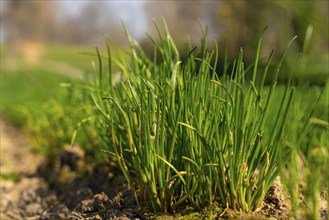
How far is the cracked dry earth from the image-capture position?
178 cm

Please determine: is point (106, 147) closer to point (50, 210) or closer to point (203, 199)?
point (50, 210)

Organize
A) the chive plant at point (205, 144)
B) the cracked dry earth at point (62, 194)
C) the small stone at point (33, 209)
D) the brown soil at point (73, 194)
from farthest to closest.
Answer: the small stone at point (33, 209) → the cracked dry earth at point (62, 194) → the brown soil at point (73, 194) → the chive plant at point (205, 144)

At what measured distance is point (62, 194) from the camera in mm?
2648

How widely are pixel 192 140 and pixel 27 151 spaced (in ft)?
9.92

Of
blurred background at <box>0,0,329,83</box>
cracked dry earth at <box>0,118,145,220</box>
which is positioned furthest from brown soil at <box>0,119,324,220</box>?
blurred background at <box>0,0,329,83</box>

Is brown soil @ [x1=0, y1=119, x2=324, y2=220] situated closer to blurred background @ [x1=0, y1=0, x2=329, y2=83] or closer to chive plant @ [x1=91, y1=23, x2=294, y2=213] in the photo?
chive plant @ [x1=91, y1=23, x2=294, y2=213]

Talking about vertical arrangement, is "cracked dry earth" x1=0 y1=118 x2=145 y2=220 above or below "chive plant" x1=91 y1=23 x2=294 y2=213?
below

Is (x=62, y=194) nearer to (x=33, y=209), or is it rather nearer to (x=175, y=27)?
(x=33, y=209)

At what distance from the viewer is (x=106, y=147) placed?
2123 mm

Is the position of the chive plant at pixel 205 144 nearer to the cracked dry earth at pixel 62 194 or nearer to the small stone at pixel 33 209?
the cracked dry earth at pixel 62 194

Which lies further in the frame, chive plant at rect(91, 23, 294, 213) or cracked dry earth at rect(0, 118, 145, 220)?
cracked dry earth at rect(0, 118, 145, 220)

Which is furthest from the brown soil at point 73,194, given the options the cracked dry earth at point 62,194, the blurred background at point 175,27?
the blurred background at point 175,27

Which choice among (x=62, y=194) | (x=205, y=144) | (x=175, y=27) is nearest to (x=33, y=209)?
(x=62, y=194)

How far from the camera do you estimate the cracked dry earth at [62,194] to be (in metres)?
1.78
